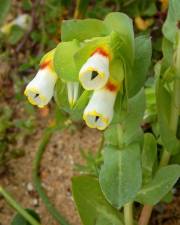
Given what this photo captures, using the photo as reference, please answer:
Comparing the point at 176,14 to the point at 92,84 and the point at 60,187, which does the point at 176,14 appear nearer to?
the point at 92,84

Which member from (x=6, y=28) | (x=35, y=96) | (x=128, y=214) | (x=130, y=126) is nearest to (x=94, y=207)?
(x=128, y=214)

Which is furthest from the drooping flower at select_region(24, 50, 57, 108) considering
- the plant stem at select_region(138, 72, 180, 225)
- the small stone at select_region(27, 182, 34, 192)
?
the small stone at select_region(27, 182, 34, 192)

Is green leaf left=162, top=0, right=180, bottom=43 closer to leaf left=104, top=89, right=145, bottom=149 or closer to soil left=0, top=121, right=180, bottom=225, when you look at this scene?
leaf left=104, top=89, right=145, bottom=149

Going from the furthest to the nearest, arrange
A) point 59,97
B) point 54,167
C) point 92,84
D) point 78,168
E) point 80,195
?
point 54,167 → point 78,168 → point 80,195 → point 59,97 → point 92,84

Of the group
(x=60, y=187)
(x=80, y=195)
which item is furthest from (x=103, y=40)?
(x=60, y=187)

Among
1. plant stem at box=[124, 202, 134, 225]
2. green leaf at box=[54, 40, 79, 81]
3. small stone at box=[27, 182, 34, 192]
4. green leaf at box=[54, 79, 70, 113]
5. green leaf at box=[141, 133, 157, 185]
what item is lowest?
small stone at box=[27, 182, 34, 192]

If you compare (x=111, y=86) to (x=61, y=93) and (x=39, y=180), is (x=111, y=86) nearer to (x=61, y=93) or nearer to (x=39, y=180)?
(x=61, y=93)

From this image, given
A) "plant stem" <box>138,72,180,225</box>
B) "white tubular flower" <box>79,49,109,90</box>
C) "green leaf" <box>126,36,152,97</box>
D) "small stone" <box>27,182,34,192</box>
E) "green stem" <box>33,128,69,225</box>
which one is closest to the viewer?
"white tubular flower" <box>79,49,109,90</box>
